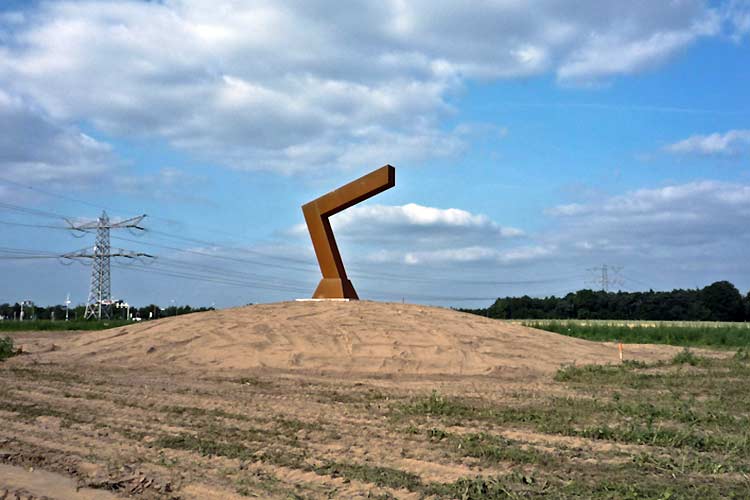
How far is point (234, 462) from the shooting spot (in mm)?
7105

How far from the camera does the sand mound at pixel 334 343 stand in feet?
56.1

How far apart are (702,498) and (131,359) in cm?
1518

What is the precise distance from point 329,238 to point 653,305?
243 feet

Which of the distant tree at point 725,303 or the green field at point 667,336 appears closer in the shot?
the green field at point 667,336

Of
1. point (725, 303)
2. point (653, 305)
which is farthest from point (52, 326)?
point (725, 303)

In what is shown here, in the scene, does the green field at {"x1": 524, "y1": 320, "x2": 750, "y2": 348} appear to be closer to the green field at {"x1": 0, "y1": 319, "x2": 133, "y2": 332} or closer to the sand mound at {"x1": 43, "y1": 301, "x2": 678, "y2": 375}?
the sand mound at {"x1": 43, "y1": 301, "x2": 678, "y2": 375}

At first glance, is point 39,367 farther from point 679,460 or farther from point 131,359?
point 679,460

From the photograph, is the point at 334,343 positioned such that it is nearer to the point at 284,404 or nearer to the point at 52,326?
the point at 284,404

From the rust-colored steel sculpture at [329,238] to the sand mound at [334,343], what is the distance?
1078 mm

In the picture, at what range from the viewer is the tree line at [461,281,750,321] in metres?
82.8

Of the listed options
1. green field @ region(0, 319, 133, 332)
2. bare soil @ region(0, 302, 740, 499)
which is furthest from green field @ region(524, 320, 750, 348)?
green field @ region(0, 319, 133, 332)

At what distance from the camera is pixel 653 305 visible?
86125 mm

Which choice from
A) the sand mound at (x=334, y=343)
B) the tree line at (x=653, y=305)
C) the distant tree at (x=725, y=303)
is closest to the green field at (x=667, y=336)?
the sand mound at (x=334, y=343)

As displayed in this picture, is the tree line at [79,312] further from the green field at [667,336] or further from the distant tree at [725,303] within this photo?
the distant tree at [725,303]
